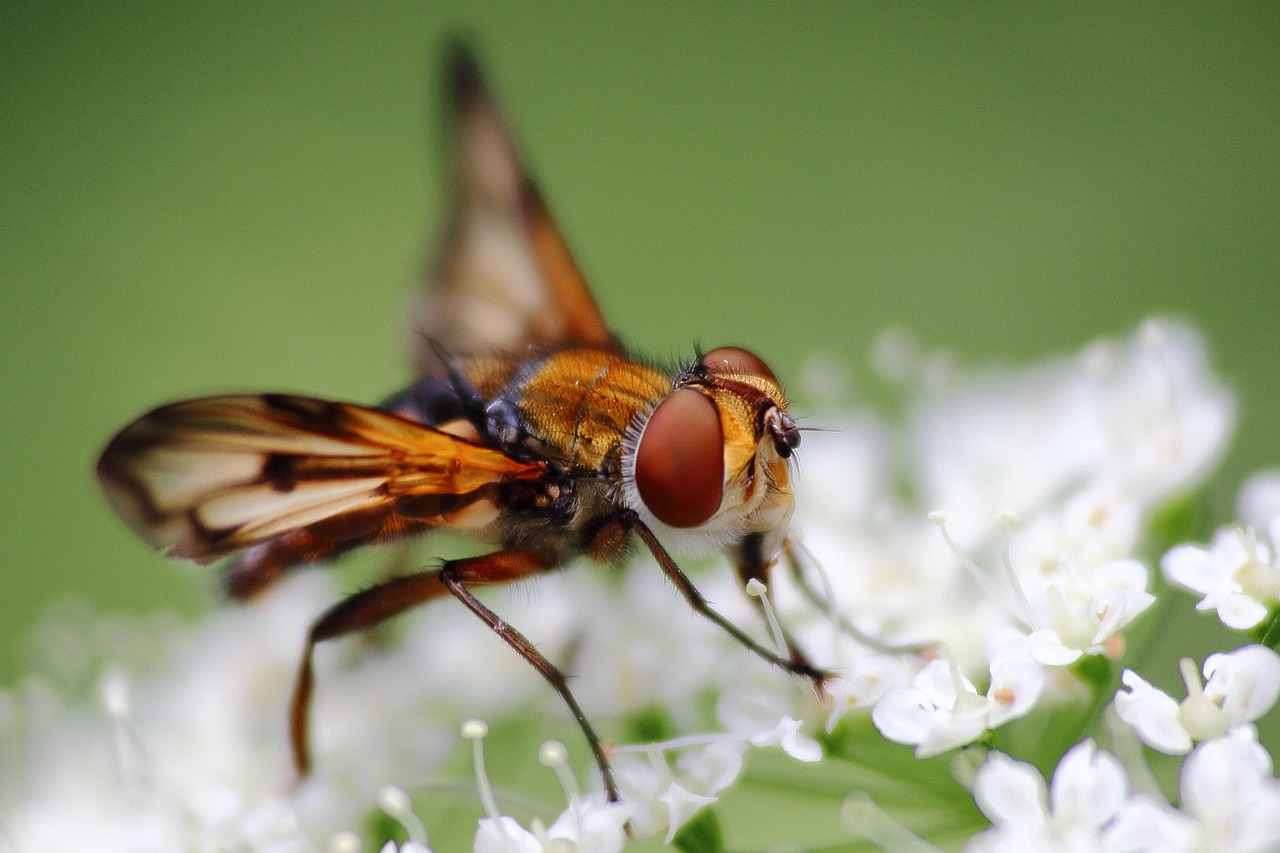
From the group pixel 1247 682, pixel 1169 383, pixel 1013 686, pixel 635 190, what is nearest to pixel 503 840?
pixel 1013 686

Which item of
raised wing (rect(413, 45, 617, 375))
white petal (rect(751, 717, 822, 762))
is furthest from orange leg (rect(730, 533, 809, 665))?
raised wing (rect(413, 45, 617, 375))

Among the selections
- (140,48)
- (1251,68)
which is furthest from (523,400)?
(140,48)

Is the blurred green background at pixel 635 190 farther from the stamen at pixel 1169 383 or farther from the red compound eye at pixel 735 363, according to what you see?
the red compound eye at pixel 735 363

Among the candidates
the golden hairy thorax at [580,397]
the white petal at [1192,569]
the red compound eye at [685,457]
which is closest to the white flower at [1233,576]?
the white petal at [1192,569]

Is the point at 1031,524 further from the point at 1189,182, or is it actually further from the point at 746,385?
the point at 1189,182

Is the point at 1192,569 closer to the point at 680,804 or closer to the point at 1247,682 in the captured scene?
the point at 1247,682

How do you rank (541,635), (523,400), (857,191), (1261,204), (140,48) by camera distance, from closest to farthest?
(523,400)
(541,635)
(1261,204)
(857,191)
(140,48)
